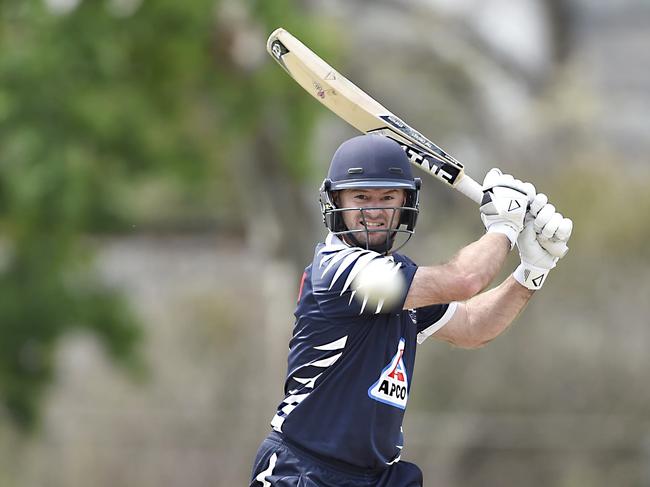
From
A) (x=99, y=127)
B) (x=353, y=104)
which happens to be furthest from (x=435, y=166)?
(x=99, y=127)

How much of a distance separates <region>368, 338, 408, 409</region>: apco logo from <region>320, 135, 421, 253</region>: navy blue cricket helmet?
386 mm

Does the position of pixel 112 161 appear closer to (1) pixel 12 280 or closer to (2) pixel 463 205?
(1) pixel 12 280

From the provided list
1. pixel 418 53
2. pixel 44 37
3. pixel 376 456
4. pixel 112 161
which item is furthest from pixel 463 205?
pixel 376 456

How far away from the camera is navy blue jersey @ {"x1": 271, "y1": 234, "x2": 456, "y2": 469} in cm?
448

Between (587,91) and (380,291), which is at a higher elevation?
(587,91)

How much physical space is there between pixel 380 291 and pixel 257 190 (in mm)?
11352

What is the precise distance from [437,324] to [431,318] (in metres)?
0.04

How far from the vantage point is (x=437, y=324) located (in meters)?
5.00

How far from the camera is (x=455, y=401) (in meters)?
15.6

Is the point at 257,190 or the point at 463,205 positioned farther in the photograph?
the point at 463,205

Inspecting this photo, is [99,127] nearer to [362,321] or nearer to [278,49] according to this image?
[278,49]

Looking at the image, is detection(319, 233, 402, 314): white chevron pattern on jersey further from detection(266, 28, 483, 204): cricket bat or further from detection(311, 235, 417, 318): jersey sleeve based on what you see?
detection(266, 28, 483, 204): cricket bat

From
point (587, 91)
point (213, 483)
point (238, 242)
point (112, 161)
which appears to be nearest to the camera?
point (112, 161)

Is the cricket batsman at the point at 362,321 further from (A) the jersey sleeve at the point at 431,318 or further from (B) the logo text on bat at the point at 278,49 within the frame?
(B) the logo text on bat at the point at 278,49
